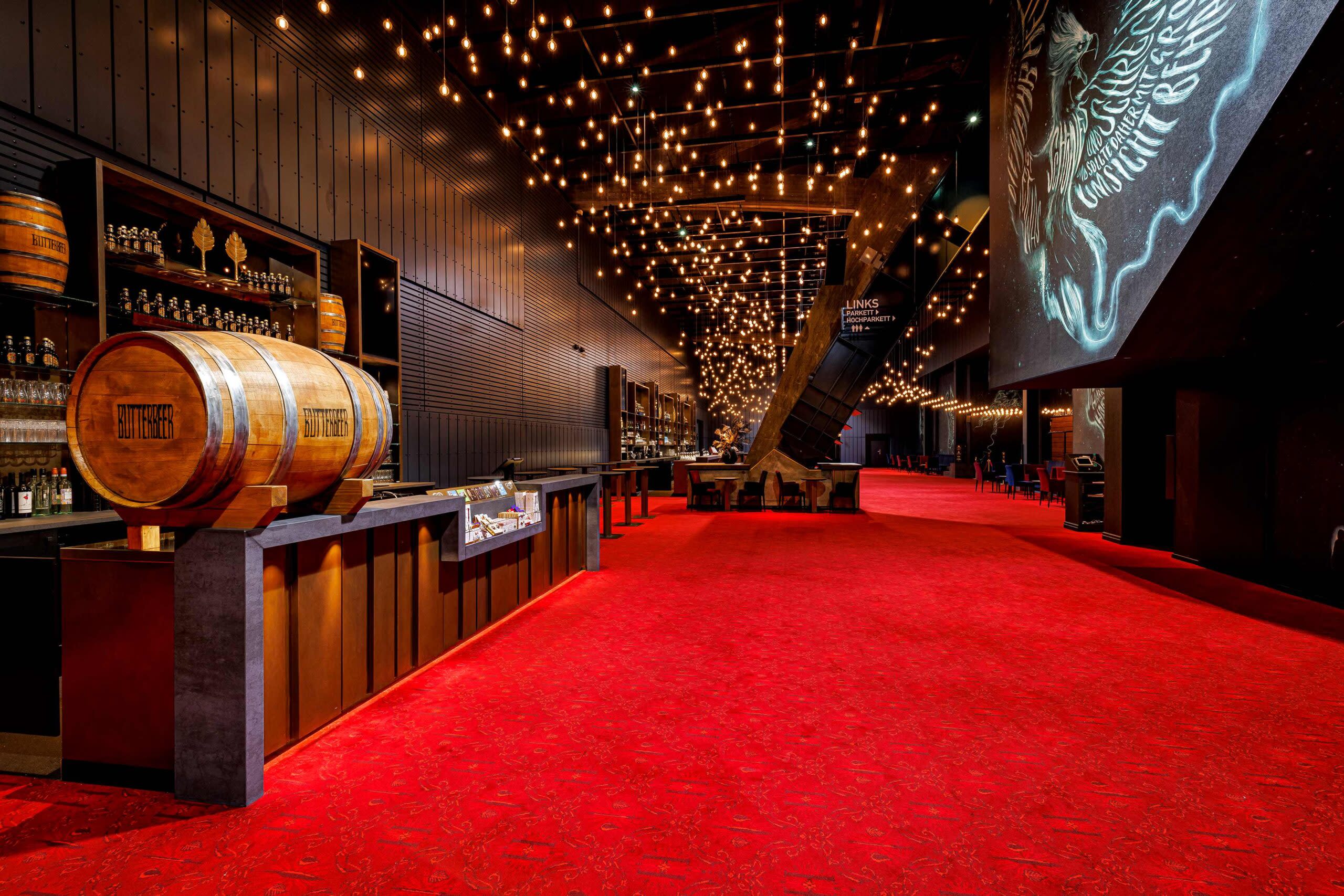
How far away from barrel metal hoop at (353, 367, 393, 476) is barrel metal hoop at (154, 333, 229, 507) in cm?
66

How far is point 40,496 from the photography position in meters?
3.07

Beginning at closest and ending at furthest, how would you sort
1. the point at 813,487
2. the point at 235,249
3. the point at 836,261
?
the point at 235,249 < the point at 813,487 < the point at 836,261

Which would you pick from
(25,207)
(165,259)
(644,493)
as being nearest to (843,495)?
(644,493)

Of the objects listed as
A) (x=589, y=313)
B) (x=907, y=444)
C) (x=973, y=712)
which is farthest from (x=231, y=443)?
(x=907, y=444)

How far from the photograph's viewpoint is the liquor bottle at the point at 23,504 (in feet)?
9.61

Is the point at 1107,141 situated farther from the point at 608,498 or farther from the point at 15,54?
the point at 15,54

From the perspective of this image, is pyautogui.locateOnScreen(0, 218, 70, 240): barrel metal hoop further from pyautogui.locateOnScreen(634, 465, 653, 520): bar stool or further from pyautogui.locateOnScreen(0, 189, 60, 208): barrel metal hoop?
pyautogui.locateOnScreen(634, 465, 653, 520): bar stool

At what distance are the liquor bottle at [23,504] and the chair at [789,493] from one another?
10.0 m

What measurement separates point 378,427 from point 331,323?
10.2 feet

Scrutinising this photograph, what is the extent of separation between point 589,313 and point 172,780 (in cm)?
1169

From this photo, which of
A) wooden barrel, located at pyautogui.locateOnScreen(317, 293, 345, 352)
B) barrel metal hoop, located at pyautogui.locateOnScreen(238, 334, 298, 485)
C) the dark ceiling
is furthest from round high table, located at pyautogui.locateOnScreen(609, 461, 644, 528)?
barrel metal hoop, located at pyautogui.locateOnScreen(238, 334, 298, 485)

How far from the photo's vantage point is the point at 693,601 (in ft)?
15.5

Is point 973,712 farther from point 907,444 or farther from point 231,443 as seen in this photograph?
point 907,444

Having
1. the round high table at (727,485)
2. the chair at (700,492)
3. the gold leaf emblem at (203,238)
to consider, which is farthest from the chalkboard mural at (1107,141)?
the gold leaf emblem at (203,238)
